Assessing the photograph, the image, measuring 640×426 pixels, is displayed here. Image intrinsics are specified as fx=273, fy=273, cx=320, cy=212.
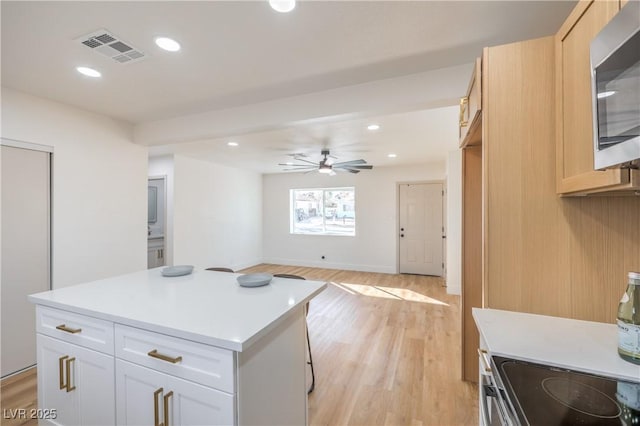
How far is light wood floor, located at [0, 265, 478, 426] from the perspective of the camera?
6.46 feet

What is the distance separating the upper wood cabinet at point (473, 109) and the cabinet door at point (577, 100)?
296mm

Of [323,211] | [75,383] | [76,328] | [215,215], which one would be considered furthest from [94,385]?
[323,211]

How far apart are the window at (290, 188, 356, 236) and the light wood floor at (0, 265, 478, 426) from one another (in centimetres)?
251

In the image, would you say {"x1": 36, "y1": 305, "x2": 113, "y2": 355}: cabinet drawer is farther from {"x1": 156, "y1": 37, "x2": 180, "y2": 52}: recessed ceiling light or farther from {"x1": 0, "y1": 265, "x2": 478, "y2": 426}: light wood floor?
{"x1": 156, "y1": 37, "x2": 180, "y2": 52}: recessed ceiling light

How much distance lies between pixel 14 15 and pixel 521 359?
9.53ft

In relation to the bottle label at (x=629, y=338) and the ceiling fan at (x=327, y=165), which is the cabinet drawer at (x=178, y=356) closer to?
the bottle label at (x=629, y=338)

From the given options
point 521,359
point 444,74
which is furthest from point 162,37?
point 521,359

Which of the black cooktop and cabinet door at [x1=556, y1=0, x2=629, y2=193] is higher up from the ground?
cabinet door at [x1=556, y1=0, x2=629, y2=193]

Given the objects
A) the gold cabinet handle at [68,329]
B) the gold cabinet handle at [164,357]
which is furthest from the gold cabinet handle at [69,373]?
the gold cabinet handle at [164,357]

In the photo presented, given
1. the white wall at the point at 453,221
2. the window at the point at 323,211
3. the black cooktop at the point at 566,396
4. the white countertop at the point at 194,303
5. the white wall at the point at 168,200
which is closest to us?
the black cooktop at the point at 566,396

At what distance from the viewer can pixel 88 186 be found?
2.92 m

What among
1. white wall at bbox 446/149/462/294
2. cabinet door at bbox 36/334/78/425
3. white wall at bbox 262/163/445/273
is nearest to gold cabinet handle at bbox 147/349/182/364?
cabinet door at bbox 36/334/78/425

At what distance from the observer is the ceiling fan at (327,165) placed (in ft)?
14.1

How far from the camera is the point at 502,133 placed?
1.28m
